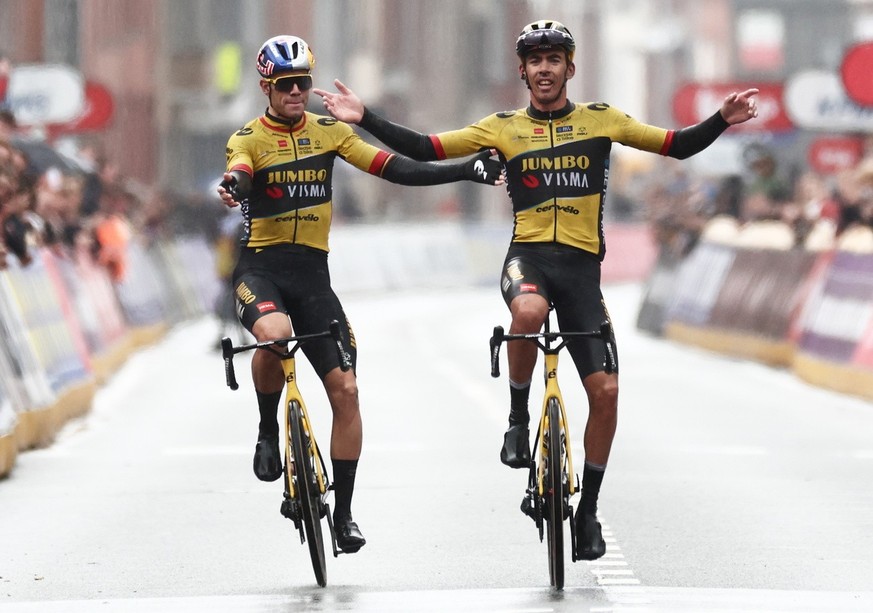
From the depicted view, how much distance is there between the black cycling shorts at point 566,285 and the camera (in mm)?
9227

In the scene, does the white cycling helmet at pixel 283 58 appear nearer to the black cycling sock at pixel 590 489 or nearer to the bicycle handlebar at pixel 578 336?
the bicycle handlebar at pixel 578 336

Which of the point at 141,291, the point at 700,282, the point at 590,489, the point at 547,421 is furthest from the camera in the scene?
the point at 141,291

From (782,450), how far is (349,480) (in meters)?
6.07

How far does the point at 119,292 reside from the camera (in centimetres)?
2598

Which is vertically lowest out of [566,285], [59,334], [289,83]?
[59,334]

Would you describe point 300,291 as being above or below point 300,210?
below

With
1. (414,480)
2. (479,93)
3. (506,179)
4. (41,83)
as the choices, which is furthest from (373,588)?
(479,93)

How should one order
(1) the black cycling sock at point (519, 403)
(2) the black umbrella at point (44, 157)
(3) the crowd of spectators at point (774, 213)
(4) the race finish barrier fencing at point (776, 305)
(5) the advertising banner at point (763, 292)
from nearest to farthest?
(1) the black cycling sock at point (519, 403) → (4) the race finish barrier fencing at point (776, 305) → (3) the crowd of spectators at point (774, 213) → (2) the black umbrella at point (44, 157) → (5) the advertising banner at point (763, 292)

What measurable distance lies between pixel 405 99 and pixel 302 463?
64.6 m

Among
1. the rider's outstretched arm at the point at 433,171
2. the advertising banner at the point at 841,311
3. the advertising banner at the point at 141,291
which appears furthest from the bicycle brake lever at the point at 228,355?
the advertising banner at the point at 141,291

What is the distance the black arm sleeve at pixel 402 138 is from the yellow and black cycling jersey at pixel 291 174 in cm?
8

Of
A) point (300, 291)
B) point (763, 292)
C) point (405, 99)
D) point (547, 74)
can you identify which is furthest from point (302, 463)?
point (405, 99)

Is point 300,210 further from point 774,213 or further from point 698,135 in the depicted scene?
point 774,213

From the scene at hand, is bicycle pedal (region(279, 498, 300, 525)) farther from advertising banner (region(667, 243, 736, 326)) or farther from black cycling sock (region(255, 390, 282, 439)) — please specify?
advertising banner (region(667, 243, 736, 326))
